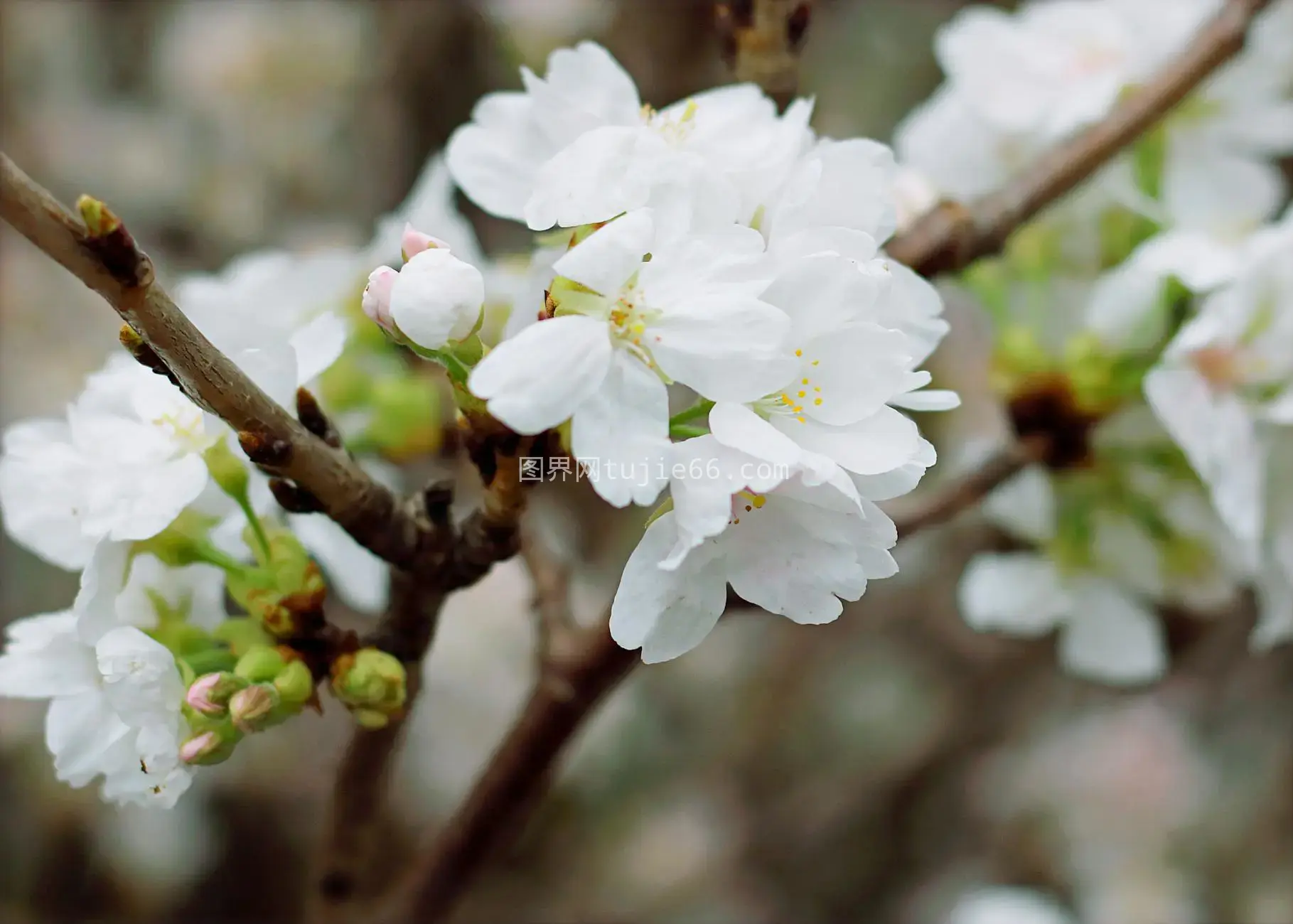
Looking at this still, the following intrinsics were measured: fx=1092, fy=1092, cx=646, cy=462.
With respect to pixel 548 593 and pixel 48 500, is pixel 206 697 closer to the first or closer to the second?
pixel 48 500

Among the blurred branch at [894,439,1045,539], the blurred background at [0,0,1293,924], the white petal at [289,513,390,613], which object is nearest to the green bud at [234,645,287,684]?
the white petal at [289,513,390,613]

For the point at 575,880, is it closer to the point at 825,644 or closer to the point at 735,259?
the point at 825,644

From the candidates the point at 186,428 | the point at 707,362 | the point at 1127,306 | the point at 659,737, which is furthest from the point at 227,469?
the point at 659,737

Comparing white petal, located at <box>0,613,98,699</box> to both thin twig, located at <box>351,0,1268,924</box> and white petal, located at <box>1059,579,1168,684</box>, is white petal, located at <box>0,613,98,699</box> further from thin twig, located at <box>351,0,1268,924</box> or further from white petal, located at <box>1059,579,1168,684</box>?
white petal, located at <box>1059,579,1168,684</box>

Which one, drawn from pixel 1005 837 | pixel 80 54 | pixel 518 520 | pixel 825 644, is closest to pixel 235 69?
pixel 80 54

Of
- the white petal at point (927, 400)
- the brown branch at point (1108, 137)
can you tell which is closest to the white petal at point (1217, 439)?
the brown branch at point (1108, 137)
